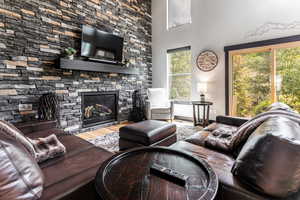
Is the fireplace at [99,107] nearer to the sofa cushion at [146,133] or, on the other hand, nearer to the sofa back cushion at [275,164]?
the sofa cushion at [146,133]

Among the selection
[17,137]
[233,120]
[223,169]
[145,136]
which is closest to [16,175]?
[17,137]

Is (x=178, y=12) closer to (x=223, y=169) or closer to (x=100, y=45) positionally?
(x=100, y=45)

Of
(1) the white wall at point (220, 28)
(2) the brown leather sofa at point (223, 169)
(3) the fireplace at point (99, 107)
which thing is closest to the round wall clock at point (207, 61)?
(1) the white wall at point (220, 28)

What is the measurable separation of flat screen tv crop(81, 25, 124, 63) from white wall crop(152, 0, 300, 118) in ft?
5.40

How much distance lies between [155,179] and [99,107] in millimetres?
3347

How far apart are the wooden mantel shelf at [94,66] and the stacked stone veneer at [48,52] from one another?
191 mm

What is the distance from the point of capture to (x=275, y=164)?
75 centimetres

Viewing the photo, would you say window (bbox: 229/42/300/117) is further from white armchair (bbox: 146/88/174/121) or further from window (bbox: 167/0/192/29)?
window (bbox: 167/0/192/29)

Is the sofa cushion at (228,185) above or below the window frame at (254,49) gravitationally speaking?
below

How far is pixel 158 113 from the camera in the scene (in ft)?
13.5

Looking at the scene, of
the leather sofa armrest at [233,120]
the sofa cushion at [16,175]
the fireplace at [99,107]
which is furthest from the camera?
the fireplace at [99,107]

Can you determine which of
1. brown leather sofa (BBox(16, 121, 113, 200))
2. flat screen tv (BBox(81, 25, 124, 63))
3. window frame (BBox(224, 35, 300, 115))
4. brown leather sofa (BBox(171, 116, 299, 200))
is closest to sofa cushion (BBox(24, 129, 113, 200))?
brown leather sofa (BBox(16, 121, 113, 200))

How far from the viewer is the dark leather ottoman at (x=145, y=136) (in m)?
2.00

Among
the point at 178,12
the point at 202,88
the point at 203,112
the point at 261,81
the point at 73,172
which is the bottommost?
the point at 73,172
